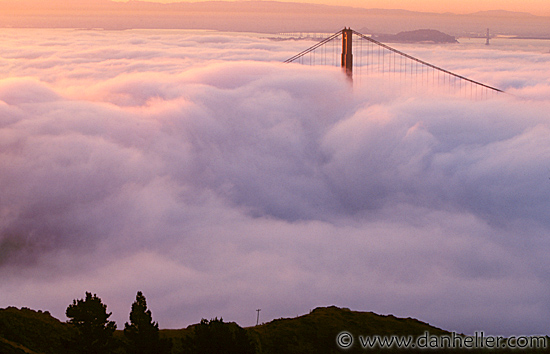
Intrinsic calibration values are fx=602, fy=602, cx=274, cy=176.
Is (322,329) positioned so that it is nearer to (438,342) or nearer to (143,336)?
(438,342)

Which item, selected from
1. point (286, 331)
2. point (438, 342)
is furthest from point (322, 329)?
point (438, 342)

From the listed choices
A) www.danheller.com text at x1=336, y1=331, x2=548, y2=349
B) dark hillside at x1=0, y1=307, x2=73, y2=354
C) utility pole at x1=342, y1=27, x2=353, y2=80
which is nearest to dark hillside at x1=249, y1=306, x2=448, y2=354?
www.danheller.com text at x1=336, y1=331, x2=548, y2=349

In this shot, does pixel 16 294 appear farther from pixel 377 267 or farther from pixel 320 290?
pixel 377 267

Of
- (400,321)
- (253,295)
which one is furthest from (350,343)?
(253,295)

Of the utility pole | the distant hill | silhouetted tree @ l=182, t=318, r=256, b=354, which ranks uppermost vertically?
the utility pole

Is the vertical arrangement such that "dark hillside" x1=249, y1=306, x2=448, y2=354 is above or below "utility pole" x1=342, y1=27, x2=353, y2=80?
below

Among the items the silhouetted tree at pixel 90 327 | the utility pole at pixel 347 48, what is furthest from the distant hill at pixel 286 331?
the utility pole at pixel 347 48

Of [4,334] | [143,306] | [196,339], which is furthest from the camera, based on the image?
[4,334]

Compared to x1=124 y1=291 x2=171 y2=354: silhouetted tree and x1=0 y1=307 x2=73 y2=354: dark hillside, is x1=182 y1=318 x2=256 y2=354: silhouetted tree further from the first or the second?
x1=0 y1=307 x2=73 y2=354: dark hillside
